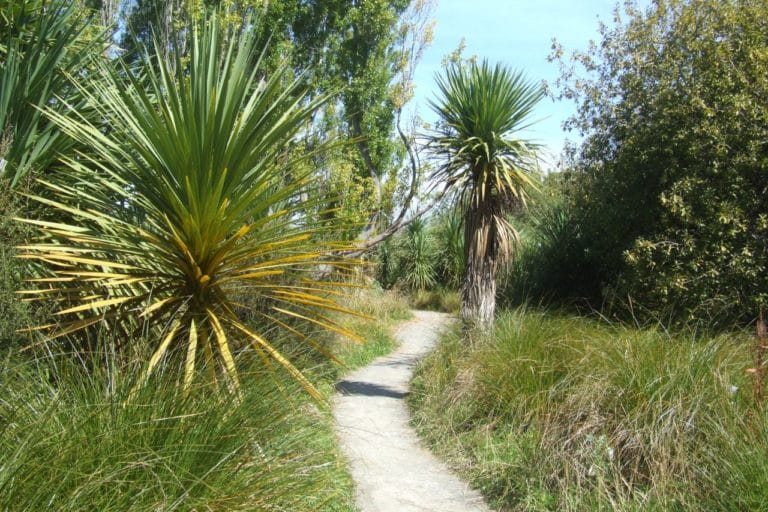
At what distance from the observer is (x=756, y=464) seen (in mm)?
4547

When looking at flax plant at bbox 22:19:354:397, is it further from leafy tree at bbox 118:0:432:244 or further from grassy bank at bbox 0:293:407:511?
leafy tree at bbox 118:0:432:244

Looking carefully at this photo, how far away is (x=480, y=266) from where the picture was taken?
9.94 meters

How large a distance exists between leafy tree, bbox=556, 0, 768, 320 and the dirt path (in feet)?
11.2


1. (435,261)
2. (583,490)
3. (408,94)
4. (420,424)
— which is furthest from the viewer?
(435,261)

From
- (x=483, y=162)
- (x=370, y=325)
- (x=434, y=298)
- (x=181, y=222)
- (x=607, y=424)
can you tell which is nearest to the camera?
(x=181, y=222)

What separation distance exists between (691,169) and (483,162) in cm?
300

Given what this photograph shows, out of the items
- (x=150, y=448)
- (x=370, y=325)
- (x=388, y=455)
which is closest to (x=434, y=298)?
(x=370, y=325)

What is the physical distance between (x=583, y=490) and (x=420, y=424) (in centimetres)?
305

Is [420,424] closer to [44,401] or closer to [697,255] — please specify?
[697,255]

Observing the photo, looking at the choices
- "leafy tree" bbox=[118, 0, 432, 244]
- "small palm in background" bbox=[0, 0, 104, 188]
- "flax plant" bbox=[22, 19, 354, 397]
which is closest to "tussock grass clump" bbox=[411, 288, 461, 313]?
"leafy tree" bbox=[118, 0, 432, 244]

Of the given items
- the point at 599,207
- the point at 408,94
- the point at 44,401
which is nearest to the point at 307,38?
the point at 408,94

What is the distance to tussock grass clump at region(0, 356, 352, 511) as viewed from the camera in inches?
124

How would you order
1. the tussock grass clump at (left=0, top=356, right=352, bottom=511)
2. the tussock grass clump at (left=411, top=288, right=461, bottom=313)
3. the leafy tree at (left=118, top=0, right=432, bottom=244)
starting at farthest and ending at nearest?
1. the tussock grass clump at (left=411, top=288, right=461, bottom=313)
2. the leafy tree at (left=118, top=0, right=432, bottom=244)
3. the tussock grass clump at (left=0, top=356, right=352, bottom=511)

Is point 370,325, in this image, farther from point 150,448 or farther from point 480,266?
point 150,448
